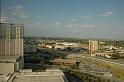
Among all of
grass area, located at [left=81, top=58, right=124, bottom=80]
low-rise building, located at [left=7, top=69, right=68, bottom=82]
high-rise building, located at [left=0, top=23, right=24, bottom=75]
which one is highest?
high-rise building, located at [left=0, top=23, right=24, bottom=75]

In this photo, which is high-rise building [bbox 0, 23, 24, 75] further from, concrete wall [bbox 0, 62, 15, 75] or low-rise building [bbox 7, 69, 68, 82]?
low-rise building [bbox 7, 69, 68, 82]

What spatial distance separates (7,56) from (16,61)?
149 centimetres

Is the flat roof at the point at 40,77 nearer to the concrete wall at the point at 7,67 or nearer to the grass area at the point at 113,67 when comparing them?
the concrete wall at the point at 7,67

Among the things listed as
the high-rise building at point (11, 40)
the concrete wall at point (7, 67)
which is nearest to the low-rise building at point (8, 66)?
the concrete wall at point (7, 67)

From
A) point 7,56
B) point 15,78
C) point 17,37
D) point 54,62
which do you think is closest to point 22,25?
point 17,37

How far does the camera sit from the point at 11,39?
39.8 ft

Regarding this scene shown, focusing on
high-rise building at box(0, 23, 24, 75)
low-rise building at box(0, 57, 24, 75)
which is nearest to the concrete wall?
low-rise building at box(0, 57, 24, 75)

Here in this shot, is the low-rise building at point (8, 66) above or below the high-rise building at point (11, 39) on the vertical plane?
below

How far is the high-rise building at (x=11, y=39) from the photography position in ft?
39.3

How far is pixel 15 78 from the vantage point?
7820 millimetres

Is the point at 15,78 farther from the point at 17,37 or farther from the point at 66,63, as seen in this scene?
the point at 66,63

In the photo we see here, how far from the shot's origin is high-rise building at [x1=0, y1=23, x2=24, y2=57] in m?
12.0

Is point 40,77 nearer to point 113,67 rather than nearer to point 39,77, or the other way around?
point 39,77

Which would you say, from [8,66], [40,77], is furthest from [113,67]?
[40,77]
